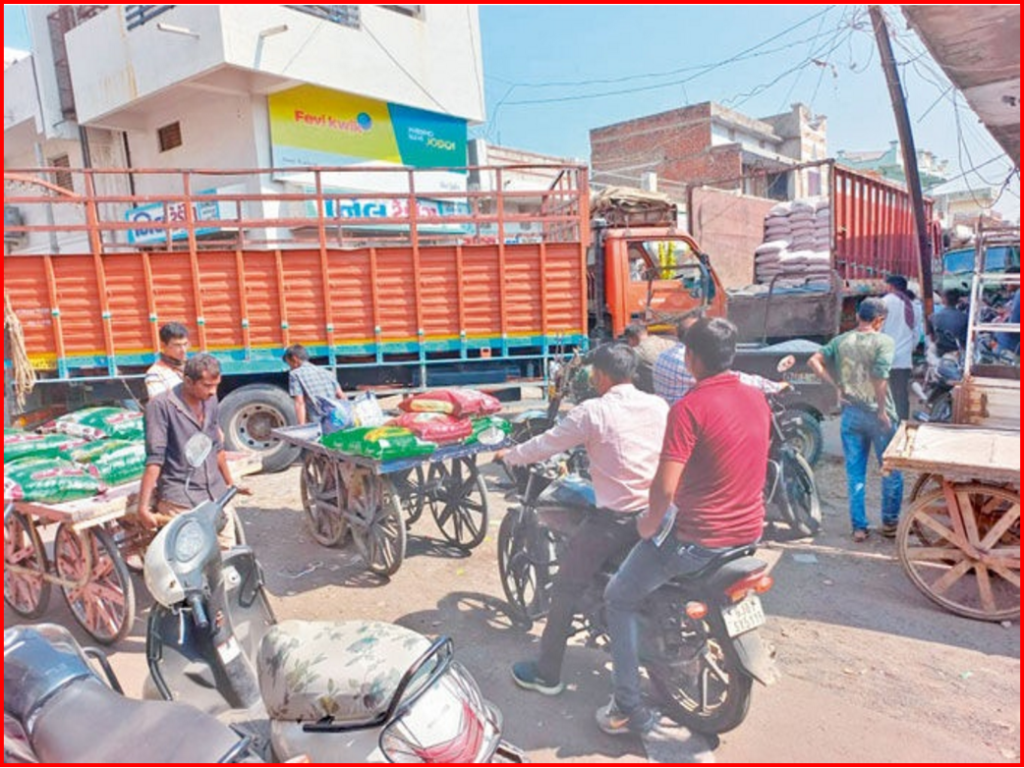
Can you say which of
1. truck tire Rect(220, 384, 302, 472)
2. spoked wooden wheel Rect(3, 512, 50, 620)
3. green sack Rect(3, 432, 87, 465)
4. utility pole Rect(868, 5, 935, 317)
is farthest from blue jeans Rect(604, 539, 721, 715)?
utility pole Rect(868, 5, 935, 317)

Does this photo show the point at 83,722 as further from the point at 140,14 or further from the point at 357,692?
the point at 140,14

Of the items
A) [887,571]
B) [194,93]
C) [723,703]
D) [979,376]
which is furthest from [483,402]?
[194,93]

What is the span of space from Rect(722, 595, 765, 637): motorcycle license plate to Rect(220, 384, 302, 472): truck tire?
5269 mm

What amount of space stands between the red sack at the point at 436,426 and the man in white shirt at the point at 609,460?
50.1 inches

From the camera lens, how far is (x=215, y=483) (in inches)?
145

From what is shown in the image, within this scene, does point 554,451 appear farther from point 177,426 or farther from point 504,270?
point 504,270

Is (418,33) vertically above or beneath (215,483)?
above

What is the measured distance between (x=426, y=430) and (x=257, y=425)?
139 inches

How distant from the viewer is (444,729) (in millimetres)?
1905

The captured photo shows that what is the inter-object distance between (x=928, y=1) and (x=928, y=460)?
2643 millimetres

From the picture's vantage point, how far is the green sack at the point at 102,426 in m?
4.61

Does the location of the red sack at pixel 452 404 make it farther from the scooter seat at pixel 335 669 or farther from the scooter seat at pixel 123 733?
the scooter seat at pixel 123 733

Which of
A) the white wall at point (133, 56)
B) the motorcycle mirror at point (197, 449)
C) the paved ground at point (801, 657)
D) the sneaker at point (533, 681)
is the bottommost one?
the paved ground at point (801, 657)

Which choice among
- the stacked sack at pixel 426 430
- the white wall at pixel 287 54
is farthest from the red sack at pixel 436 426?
the white wall at pixel 287 54
